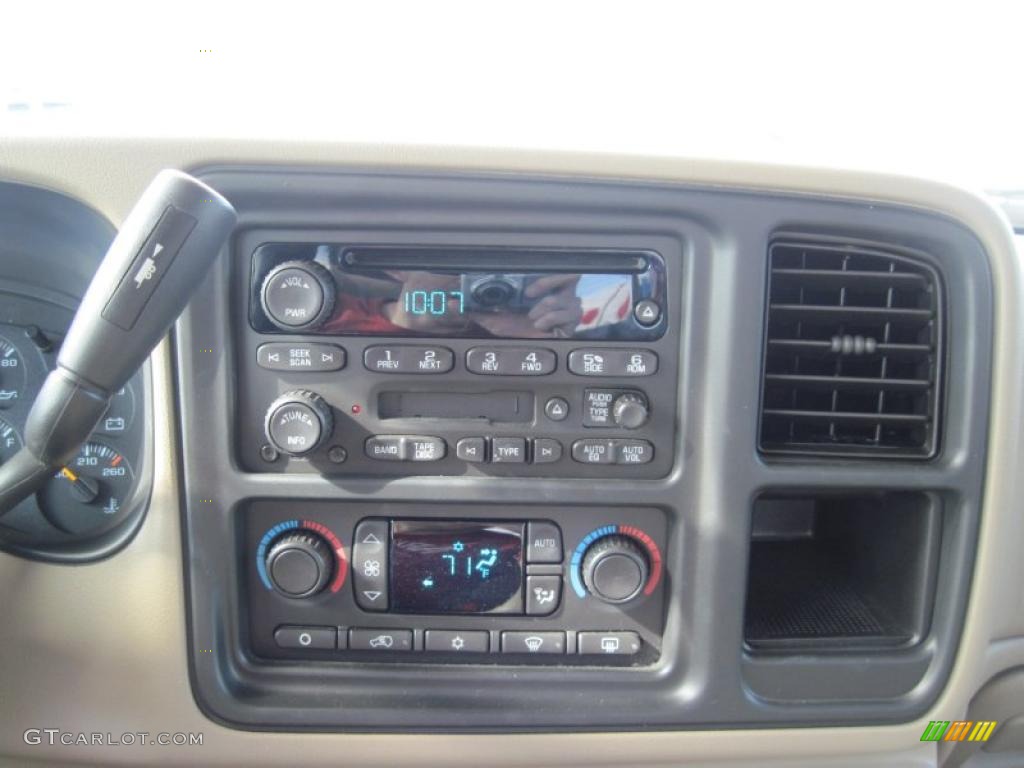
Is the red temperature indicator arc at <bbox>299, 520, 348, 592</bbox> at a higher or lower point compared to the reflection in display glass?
lower

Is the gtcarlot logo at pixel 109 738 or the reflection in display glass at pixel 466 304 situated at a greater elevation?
the reflection in display glass at pixel 466 304

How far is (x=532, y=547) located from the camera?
101cm

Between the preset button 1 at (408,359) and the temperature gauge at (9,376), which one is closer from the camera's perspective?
the preset button 1 at (408,359)

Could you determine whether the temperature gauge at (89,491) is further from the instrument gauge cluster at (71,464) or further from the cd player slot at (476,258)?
the cd player slot at (476,258)

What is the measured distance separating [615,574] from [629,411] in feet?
0.71

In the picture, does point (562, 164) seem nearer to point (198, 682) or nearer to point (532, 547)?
point (532, 547)

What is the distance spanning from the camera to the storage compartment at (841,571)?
1054 millimetres

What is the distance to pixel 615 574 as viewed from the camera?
0.97 meters

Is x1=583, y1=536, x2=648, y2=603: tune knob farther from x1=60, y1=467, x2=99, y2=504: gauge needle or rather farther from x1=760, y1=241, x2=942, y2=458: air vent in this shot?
x1=60, y1=467, x2=99, y2=504: gauge needle

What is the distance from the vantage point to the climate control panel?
101 cm

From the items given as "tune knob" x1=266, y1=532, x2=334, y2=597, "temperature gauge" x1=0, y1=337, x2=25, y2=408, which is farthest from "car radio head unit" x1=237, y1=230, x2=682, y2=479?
"temperature gauge" x1=0, y1=337, x2=25, y2=408

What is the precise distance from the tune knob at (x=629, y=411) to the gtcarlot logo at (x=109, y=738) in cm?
71

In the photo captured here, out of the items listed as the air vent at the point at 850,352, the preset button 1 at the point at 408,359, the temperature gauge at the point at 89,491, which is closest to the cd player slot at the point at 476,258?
the preset button 1 at the point at 408,359

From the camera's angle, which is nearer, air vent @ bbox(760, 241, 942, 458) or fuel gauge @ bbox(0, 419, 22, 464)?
air vent @ bbox(760, 241, 942, 458)
